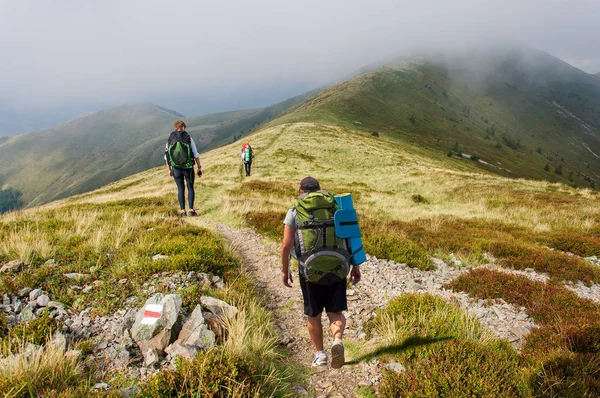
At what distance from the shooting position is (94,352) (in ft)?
12.8

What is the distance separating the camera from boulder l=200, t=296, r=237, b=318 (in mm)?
4767

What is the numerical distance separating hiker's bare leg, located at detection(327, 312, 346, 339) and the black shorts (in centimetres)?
12

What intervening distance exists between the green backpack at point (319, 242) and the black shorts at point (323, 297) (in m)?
0.32

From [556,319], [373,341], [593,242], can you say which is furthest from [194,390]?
[593,242]

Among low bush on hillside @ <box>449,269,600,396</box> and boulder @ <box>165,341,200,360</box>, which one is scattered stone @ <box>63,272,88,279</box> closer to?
boulder @ <box>165,341,200,360</box>

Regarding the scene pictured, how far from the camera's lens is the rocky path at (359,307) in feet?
13.9

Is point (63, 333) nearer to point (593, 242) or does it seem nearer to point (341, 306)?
point (341, 306)

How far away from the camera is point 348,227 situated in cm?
408

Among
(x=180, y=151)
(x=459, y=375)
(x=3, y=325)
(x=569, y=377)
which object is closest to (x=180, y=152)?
(x=180, y=151)

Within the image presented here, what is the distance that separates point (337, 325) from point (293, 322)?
5.76 ft

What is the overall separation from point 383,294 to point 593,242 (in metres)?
11.4

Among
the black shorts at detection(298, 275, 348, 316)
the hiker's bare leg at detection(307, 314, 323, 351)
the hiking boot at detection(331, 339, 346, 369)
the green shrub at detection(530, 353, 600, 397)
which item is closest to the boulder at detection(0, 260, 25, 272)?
the black shorts at detection(298, 275, 348, 316)

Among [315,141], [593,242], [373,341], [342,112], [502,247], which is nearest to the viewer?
[373,341]

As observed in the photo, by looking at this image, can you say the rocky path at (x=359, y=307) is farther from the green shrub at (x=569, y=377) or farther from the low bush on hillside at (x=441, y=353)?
the green shrub at (x=569, y=377)
